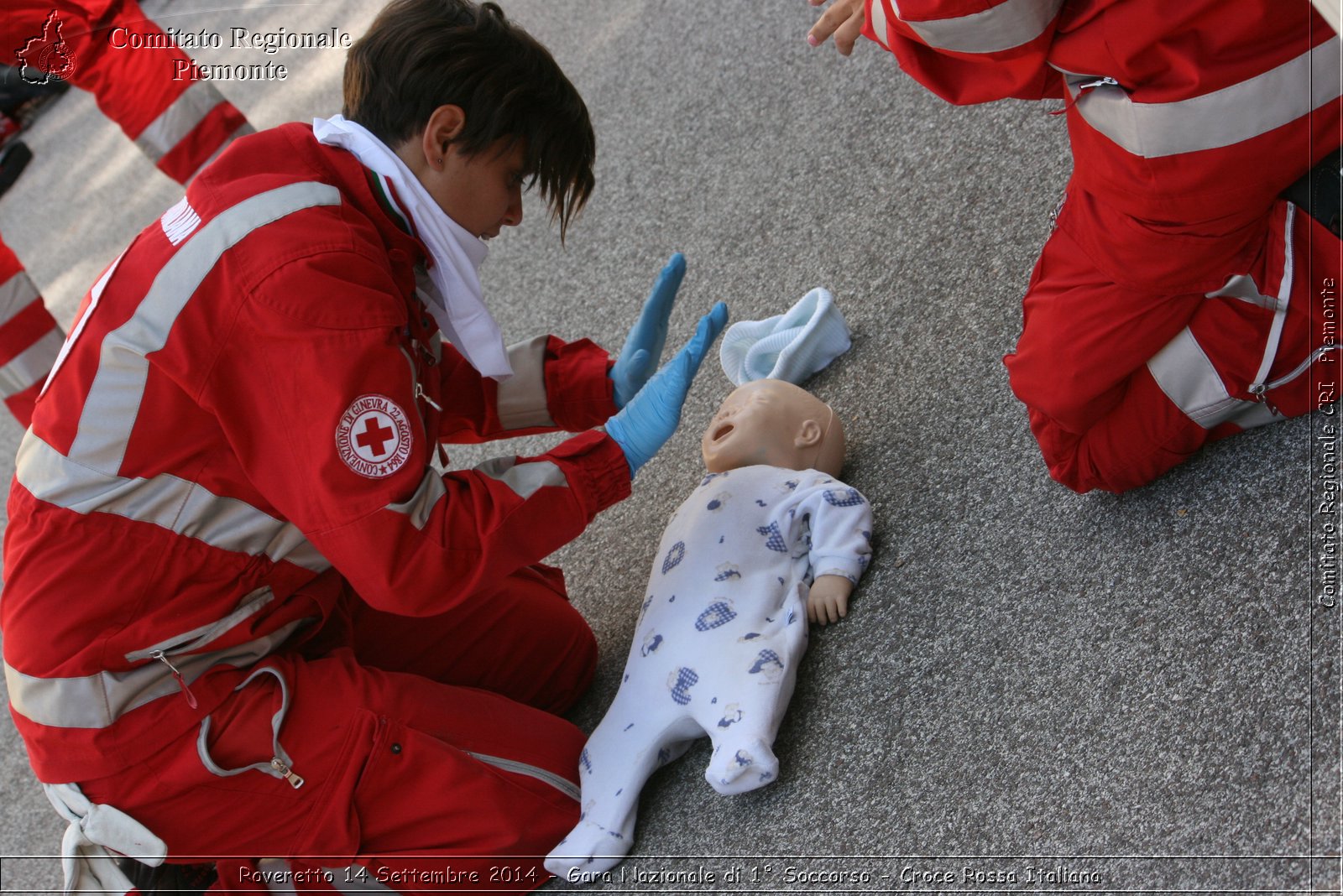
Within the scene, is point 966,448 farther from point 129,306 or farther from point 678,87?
point 678,87

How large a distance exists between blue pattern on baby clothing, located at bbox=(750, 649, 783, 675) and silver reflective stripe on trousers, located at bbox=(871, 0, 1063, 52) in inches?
20.4

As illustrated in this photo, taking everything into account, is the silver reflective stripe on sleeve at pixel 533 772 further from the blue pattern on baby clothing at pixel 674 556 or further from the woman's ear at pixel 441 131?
the woman's ear at pixel 441 131

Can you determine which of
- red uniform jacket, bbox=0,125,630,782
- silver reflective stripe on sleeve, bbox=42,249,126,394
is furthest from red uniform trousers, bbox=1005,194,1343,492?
silver reflective stripe on sleeve, bbox=42,249,126,394

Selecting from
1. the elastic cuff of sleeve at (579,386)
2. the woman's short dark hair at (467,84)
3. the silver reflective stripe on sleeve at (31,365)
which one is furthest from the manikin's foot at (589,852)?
the silver reflective stripe on sleeve at (31,365)

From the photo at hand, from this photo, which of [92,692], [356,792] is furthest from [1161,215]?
[92,692]

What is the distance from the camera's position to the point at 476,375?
1313 millimetres

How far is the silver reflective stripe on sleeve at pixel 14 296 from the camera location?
1773 millimetres

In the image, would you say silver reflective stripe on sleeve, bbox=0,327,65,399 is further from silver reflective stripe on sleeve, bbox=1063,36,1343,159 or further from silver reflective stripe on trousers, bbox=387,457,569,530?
silver reflective stripe on sleeve, bbox=1063,36,1343,159

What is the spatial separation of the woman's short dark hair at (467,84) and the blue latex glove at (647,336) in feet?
0.71

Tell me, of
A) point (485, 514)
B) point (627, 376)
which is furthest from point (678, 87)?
point (485, 514)

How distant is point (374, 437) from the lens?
94 centimetres

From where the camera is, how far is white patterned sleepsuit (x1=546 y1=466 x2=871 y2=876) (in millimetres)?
1021

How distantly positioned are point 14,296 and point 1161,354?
1.63 metres

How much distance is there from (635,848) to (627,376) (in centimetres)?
49
